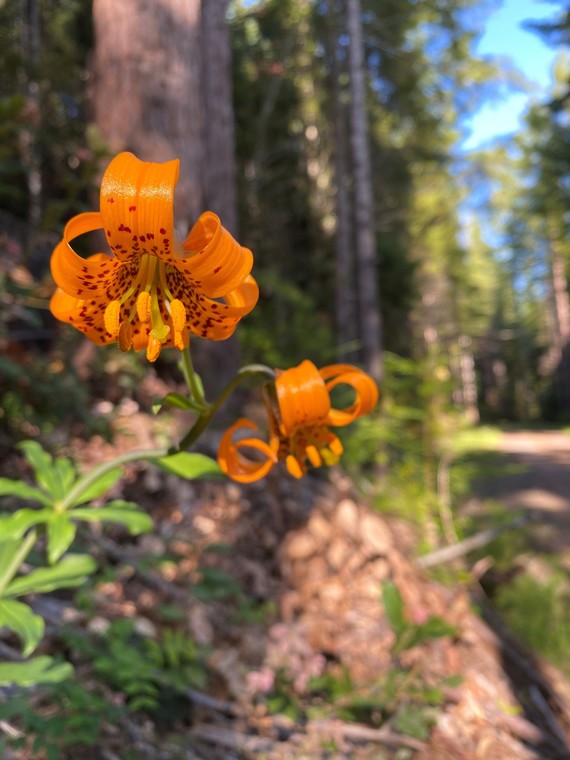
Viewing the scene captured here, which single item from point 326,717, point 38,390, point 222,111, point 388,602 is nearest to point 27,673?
point 326,717

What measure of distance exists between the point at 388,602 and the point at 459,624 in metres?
0.78

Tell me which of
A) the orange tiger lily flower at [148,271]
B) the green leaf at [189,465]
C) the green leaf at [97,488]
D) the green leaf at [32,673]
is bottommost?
the green leaf at [32,673]

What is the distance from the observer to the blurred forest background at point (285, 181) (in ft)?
9.73

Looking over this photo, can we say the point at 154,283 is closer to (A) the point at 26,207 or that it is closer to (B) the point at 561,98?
(A) the point at 26,207

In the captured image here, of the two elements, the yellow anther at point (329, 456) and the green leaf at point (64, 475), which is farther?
the green leaf at point (64, 475)

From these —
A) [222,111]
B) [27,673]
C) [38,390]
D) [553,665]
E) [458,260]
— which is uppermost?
[458,260]

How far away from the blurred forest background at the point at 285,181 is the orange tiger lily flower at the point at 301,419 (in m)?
0.81

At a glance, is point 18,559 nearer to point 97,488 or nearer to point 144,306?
point 97,488

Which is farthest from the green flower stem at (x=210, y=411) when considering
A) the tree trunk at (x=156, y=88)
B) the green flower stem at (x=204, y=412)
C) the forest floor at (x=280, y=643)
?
the tree trunk at (x=156, y=88)

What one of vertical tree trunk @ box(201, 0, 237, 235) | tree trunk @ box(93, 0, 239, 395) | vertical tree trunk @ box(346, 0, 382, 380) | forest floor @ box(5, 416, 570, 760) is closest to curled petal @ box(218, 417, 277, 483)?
forest floor @ box(5, 416, 570, 760)

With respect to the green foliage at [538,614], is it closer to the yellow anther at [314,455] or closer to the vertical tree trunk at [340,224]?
the yellow anther at [314,455]

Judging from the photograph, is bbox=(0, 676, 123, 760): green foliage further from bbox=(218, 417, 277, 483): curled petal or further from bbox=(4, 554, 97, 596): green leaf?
bbox=(218, 417, 277, 483): curled petal

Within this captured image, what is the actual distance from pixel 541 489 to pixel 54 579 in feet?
27.1

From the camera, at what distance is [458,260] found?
72.6 feet
